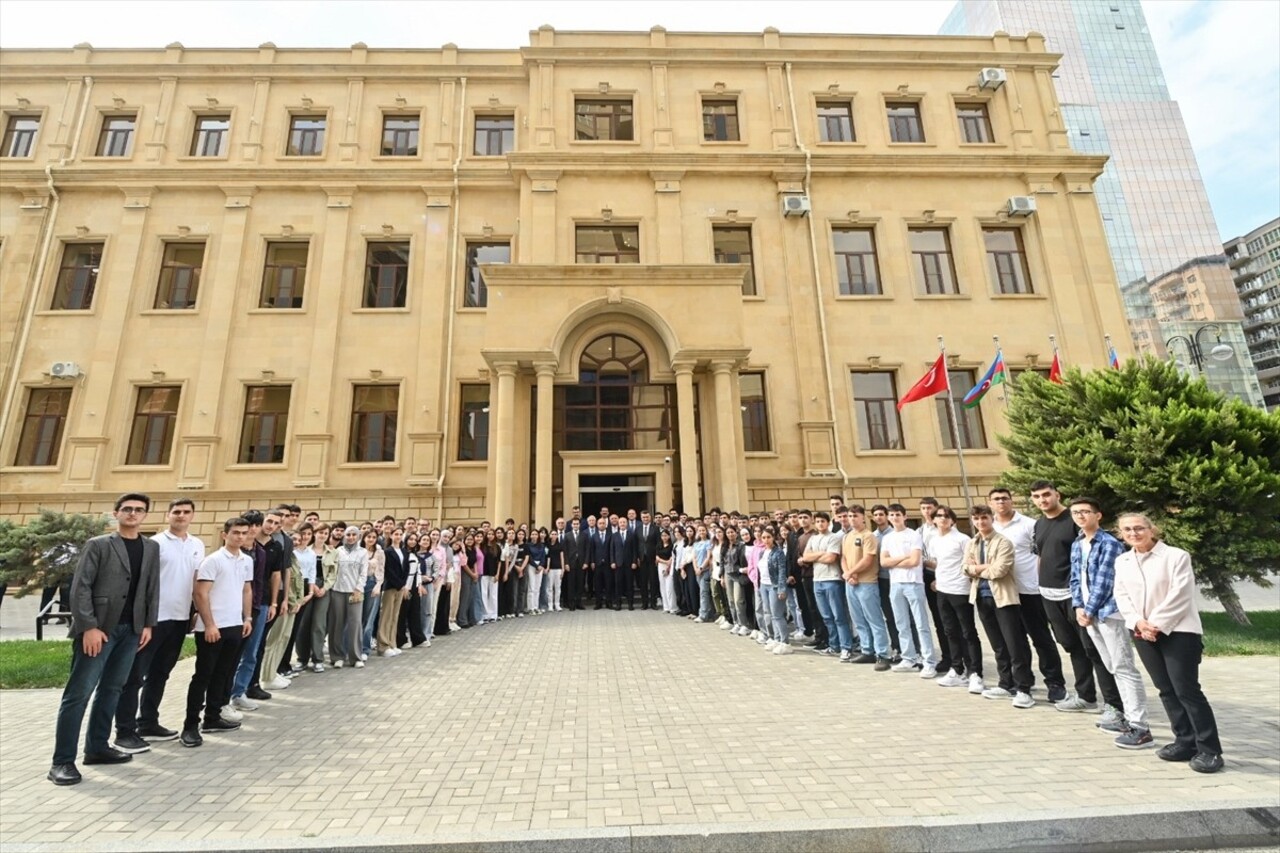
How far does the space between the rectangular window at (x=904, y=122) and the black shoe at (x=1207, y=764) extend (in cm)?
2369

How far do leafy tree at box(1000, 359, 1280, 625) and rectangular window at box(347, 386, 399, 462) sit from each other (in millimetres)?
18483

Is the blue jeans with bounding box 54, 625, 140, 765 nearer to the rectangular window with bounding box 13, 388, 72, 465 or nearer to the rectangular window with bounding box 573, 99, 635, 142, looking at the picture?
the rectangular window with bounding box 13, 388, 72, 465

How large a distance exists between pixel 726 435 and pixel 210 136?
22.6 m

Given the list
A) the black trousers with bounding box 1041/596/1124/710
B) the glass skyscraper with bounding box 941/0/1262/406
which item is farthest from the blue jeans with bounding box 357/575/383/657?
the glass skyscraper with bounding box 941/0/1262/406

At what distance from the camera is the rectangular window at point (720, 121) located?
22828 millimetres

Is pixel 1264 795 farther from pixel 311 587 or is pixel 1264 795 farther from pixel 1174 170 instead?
pixel 1174 170

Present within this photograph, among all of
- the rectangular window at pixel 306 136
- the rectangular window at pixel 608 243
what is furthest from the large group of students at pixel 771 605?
the rectangular window at pixel 306 136

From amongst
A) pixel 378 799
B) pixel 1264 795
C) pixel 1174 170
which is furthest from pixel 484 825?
pixel 1174 170

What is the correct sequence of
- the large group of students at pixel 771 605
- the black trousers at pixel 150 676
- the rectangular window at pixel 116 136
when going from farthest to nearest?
the rectangular window at pixel 116 136 → the black trousers at pixel 150 676 → the large group of students at pixel 771 605

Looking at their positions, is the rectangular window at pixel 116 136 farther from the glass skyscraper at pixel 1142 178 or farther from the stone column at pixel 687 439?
the glass skyscraper at pixel 1142 178

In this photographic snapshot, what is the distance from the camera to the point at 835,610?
854 cm

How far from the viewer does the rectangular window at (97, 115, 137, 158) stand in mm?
22094

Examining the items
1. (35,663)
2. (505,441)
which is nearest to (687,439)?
(505,441)

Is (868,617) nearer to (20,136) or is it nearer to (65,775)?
(65,775)
